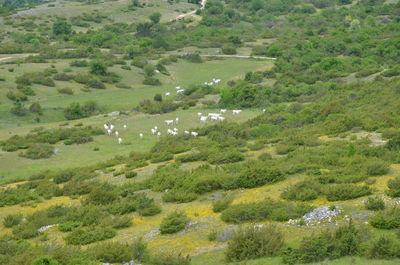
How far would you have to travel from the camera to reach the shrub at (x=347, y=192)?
64.9 ft

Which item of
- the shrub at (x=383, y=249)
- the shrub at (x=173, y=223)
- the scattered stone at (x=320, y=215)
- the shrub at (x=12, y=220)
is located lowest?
the shrub at (x=12, y=220)

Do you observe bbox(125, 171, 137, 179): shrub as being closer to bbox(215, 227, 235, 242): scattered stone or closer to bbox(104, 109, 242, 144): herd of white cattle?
bbox(215, 227, 235, 242): scattered stone

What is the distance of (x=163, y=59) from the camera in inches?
3494

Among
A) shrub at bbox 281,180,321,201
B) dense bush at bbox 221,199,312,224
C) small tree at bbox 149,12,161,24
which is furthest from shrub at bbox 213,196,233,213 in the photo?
small tree at bbox 149,12,161,24

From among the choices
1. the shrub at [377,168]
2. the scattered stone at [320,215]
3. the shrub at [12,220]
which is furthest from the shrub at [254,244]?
the shrub at [12,220]

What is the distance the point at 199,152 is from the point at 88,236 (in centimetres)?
1491

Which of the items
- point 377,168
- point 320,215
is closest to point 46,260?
point 320,215

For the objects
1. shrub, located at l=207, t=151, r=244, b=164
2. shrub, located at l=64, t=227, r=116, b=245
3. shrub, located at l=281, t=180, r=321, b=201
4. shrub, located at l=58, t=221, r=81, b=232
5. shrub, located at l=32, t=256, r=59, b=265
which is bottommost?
shrub, located at l=207, t=151, r=244, b=164

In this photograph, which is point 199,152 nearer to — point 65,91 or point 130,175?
point 130,175

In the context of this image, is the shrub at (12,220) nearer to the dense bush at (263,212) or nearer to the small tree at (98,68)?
the dense bush at (263,212)

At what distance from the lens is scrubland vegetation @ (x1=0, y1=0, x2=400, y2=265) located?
56.6 ft

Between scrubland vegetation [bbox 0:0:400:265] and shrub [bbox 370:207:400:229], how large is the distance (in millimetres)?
40

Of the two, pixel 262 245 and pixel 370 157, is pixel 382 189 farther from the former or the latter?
pixel 262 245

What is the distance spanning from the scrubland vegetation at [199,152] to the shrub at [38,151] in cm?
29
